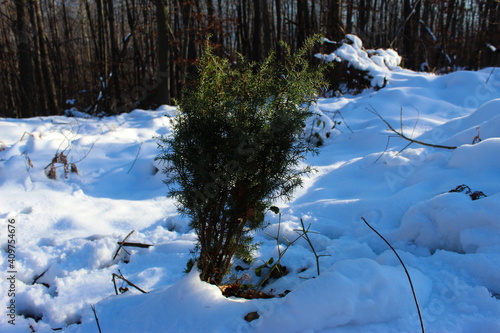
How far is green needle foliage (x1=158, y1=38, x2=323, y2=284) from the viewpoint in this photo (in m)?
1.60

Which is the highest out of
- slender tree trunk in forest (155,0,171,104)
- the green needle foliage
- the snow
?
slender tree trunk in forest (155,0,171,104)

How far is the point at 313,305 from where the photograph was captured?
136 centimetres

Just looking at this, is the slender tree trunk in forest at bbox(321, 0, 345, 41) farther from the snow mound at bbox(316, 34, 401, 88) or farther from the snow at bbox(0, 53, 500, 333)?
the snow at bbox(0, 53, 500, 333)

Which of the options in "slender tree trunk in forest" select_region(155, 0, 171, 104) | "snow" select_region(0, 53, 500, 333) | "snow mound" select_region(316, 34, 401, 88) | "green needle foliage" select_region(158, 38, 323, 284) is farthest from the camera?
"slender tree trunk in forest" select_region(155, 0, 171, 104)

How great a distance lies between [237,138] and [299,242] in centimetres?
126

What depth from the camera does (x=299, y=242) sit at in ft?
8.16

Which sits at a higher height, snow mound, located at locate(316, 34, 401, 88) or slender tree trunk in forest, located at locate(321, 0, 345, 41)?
slender tree trunk in forest, located at locate(321, 0, 345, 41)

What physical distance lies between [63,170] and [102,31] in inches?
387

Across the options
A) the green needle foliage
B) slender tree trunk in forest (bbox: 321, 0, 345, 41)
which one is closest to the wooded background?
slender tree trunk in forest (bbox: 321, 0, 345, 41)

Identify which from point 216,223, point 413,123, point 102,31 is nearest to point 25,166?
point 216,223

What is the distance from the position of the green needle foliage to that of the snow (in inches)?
17.8

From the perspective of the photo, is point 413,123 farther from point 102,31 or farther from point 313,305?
point 102,31

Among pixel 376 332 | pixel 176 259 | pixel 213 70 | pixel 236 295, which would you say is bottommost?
pixel 176 259

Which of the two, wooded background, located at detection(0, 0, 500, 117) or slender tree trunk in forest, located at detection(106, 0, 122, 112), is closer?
wooded background, located at detection(0, 0, 500, 117)
